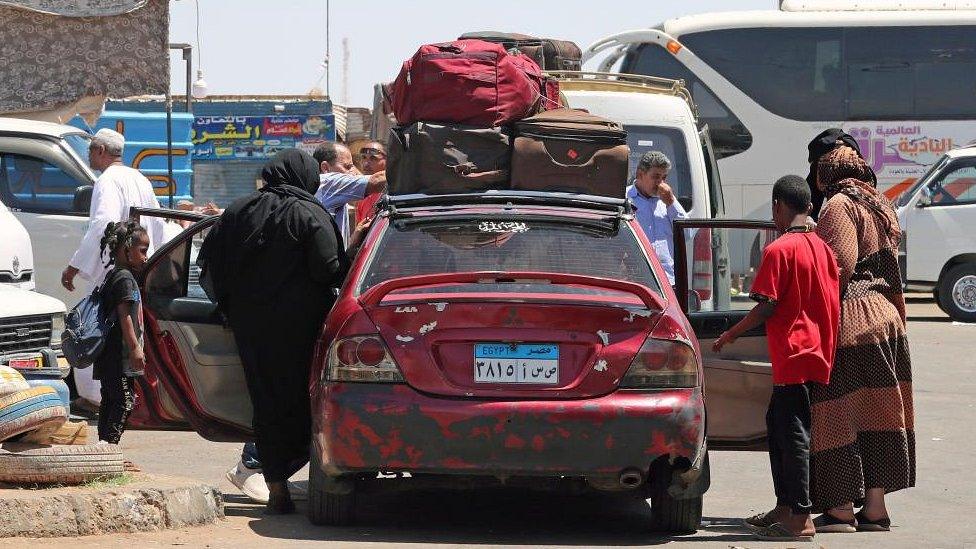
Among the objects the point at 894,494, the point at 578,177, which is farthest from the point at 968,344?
the point at 578,177

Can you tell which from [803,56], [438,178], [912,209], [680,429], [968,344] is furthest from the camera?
[803,56]

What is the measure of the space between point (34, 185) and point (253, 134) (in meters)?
29.0

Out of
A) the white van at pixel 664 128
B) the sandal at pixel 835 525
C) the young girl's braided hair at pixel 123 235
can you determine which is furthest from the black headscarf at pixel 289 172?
the white van at pixel 664 128

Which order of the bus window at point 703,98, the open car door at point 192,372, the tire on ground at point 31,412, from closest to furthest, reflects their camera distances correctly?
the tire on ground at point 31,412 < the open car door at point 192,372 < the bus window at point 703,98

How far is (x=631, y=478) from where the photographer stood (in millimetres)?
7273

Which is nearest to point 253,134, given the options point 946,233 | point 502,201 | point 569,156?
point 946,233

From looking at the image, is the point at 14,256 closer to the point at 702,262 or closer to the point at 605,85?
the point at 702,262

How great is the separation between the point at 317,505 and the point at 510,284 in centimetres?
136

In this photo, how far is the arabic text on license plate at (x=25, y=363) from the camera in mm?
9062

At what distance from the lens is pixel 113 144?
11625mm

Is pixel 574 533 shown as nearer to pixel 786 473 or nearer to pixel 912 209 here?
pixel 786 473

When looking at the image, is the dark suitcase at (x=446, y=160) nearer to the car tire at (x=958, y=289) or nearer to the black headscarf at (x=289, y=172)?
the black headscarf at (x=289, y=172)

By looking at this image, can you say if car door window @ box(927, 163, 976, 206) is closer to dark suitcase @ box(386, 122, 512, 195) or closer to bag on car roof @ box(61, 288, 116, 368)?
dark suitcase @ box(386, 122, 512, 195)

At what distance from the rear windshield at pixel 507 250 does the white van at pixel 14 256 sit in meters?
3.73
